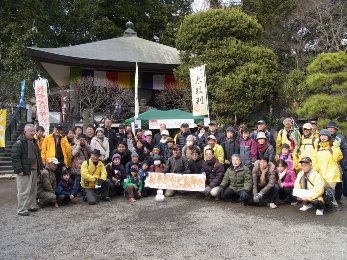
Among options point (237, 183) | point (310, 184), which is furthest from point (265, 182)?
point (310, 184)

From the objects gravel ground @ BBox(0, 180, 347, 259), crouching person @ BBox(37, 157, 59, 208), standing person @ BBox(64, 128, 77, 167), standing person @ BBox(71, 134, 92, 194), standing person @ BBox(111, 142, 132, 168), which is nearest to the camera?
gravel ground @ BBox(0, 180, 347, 259)

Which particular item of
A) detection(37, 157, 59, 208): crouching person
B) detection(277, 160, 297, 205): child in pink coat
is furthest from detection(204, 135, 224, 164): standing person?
detection(37, 157, 59, 208): crouching person

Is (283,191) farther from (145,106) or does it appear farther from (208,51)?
(145,106)

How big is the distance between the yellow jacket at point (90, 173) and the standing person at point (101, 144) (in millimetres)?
676

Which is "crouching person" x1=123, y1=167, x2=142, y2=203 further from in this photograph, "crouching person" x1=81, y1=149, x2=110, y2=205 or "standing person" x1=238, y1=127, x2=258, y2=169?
"standing person" x1=238, y1=127, x2=258, y2=169

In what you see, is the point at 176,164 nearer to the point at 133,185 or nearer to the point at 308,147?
the point at 133,185

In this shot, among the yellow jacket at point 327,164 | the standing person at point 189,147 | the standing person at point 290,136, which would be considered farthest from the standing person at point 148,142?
the yellow jacket at point 327,164

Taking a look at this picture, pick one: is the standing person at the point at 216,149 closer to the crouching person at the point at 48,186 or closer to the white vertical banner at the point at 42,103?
the crouching person at the point at 48,186

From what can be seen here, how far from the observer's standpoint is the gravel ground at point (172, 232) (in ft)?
15.5

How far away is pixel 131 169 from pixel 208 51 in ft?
27.6

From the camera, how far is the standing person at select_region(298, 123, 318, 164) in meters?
7.40

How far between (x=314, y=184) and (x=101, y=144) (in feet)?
16.1

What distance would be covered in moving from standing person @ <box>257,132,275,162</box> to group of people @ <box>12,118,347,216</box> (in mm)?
22

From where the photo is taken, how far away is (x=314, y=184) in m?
6.60
